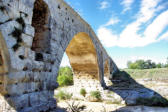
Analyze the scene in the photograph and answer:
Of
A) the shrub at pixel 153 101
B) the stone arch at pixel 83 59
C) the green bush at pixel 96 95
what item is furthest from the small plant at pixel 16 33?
the shrub at pixel 153 101

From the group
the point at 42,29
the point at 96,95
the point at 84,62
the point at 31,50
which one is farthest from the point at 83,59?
the point at 31,50

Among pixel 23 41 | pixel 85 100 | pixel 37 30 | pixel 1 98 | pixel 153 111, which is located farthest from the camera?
pixel 85 100

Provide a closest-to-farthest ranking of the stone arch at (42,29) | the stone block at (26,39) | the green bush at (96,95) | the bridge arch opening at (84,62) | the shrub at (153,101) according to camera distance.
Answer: the stone block at (26,39) < the stone arch at (42,29) < the shrub at (153,101) < the bridge arch opening at (84,62) < the green bush at (96,95)

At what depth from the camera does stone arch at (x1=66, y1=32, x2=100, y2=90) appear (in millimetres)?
9828

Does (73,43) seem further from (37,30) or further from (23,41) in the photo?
(23,41)

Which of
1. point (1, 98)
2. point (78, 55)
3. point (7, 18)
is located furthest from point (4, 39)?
point (78, 55)

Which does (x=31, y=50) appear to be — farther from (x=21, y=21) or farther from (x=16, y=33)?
(x=21, y=21)

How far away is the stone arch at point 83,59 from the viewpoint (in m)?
9.83

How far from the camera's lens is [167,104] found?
8.39 metres

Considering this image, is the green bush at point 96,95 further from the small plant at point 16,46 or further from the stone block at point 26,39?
the small plant at point 16,46

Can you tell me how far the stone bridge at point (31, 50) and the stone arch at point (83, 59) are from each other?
3.41 metres

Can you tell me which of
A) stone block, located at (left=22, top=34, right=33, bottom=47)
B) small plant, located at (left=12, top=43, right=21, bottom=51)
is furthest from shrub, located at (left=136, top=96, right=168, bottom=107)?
small plant, located at (left=12, top=43, right=21, bottom=51)

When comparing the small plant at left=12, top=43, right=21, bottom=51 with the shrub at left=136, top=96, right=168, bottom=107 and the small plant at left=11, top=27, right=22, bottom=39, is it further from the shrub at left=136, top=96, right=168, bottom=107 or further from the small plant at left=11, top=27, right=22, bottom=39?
the shrub at left=136, top=96, right=168, bottom=107

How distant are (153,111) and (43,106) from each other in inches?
227
